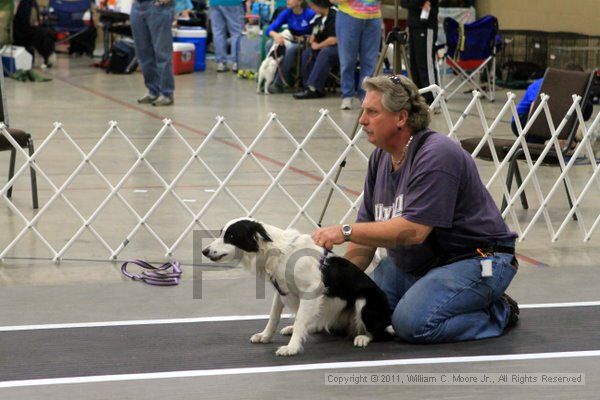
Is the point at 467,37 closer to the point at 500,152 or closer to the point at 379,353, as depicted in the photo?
the point at 500,152

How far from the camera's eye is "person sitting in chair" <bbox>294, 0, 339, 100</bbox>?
11438 mm

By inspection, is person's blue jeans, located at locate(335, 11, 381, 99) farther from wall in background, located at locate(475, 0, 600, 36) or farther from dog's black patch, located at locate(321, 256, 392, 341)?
dog's black patch, located at locate(321, 256, 392, 341)

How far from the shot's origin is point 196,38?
47.1ft

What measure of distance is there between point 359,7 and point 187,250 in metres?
5.38

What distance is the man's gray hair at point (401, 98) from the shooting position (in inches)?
143

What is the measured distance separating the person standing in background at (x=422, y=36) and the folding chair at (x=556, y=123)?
385 centimetres

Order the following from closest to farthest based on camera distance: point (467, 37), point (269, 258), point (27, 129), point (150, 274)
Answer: point (269, 258) → point (150, 274) → point (27, 129) → point (467, 37)

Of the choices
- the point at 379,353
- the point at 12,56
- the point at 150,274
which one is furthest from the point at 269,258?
the point at 12,56

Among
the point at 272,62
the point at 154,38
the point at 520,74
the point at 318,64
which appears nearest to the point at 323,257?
the point at 154,38

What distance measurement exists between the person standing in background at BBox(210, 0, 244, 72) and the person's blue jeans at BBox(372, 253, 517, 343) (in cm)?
1012

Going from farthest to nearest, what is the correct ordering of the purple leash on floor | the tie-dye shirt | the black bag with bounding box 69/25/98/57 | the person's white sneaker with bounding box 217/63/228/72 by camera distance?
the black bag with bounding box 69/25/98/57
the person's white sneaker with bounding box 217/63/228/72
the tie-dye shirt
the purple leash on floor

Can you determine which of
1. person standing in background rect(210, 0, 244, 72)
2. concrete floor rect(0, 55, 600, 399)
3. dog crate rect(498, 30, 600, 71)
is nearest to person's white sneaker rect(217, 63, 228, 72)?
person standing in background rect(210, 0, 244, 72)

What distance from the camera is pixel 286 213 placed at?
19.7 feet

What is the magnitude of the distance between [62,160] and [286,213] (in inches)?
94.9
